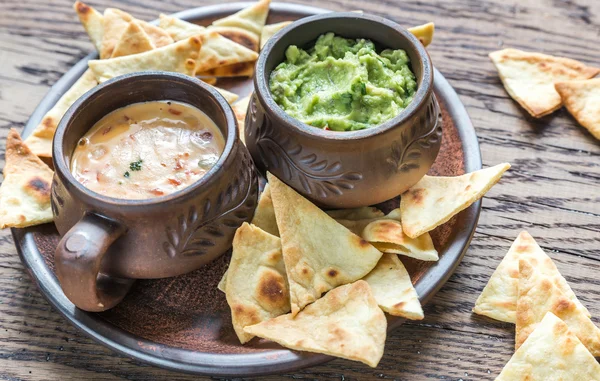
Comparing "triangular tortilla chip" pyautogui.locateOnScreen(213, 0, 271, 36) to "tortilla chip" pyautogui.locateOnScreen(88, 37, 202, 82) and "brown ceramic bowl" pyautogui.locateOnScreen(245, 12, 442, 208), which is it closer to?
"tortilla chip" pyautogui.locateOnScreen(88, 37, 202, 82)

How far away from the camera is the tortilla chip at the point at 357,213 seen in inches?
97.8

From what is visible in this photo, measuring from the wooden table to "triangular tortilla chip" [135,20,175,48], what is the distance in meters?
0.47

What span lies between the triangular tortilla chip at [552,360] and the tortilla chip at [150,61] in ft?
5.03

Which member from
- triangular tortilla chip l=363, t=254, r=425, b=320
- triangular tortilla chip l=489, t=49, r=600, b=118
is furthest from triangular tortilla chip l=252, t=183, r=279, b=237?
triangular tortilla chip l=489, t=49, r=600, b=118

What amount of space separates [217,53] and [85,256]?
119 centimetres

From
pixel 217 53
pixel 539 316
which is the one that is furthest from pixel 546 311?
pixel 217 53

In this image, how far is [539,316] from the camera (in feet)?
7.47

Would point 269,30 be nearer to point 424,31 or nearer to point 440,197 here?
point 424,31

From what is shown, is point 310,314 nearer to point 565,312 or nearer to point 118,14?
point 565,312

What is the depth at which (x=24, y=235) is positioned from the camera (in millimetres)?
2447

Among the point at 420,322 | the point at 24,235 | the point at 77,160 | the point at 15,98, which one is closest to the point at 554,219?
the point at 420,322

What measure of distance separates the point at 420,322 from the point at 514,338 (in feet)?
1.00

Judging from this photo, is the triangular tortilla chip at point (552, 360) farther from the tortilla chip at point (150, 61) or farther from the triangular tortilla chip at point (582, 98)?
the tortilla chip at point (150, 61)

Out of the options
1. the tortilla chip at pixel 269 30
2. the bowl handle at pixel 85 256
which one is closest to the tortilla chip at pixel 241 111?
the tortilla chip at pixel 269 30
